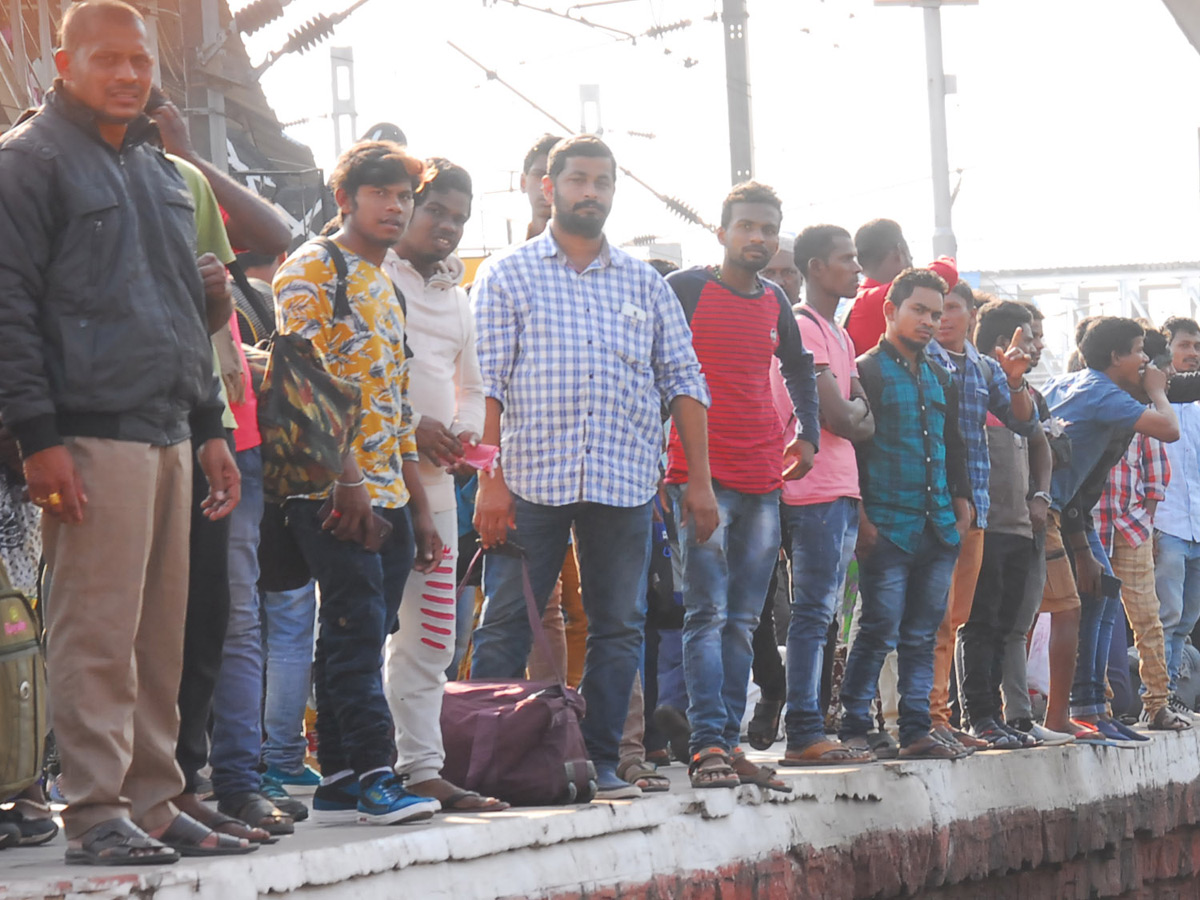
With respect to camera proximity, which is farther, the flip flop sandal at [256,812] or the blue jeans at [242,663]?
the blue jeans at [242,663]

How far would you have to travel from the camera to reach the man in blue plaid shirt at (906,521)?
7344 mm

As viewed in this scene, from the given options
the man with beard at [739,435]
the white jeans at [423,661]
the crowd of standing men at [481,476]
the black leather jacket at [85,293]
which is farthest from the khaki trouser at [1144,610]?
the black leather jacket at [85,293]

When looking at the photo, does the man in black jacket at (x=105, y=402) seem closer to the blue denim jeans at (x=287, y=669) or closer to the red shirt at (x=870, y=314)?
the blue denim jeans at (x=287, y=669)

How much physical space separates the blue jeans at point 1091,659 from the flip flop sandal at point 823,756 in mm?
2641

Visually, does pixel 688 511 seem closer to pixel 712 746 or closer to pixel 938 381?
pixel 712 746

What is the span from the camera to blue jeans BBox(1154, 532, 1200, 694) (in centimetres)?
1077

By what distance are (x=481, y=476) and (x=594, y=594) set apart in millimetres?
529

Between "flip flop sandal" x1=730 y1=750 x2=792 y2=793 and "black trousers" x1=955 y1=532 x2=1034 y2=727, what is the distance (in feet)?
8.23

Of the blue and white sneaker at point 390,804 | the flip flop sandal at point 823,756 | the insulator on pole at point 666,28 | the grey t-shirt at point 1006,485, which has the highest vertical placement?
the insulator on pole at point 666,28

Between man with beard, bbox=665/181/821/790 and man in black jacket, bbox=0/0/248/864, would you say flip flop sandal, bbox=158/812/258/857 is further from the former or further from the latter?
man with beard, bbox=665/181/821/790

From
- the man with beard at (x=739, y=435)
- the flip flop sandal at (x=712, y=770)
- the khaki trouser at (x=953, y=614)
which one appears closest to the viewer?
the flip flop sandal at (x=712, y=770)

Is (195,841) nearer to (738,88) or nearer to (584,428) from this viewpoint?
(584,428)

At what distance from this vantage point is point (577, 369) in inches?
229

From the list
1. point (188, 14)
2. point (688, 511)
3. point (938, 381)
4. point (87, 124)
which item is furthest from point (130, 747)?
point (188, 14)
